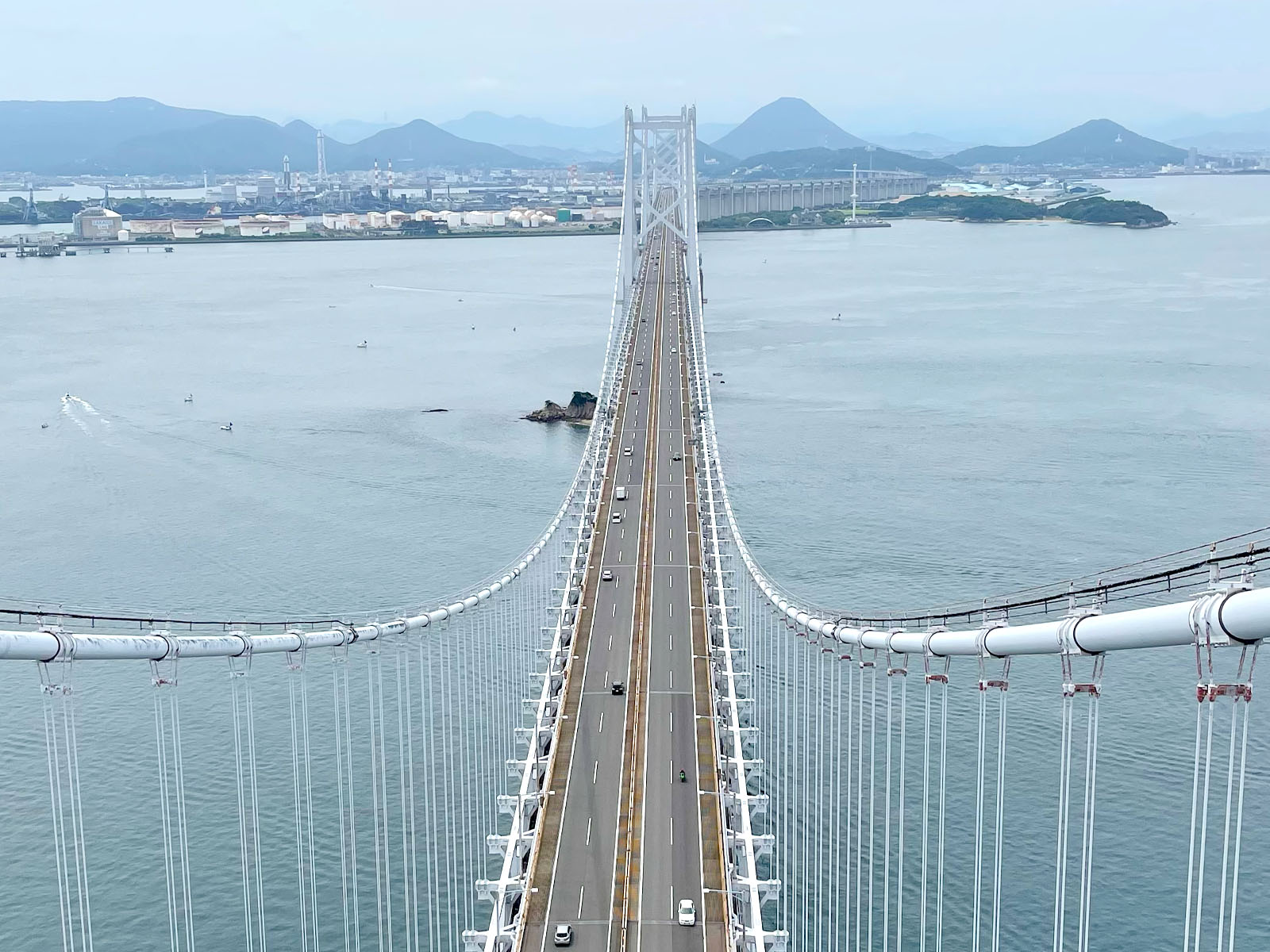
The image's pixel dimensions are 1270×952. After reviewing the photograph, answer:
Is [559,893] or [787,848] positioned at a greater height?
[559,893]

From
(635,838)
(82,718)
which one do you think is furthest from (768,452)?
(635,838)

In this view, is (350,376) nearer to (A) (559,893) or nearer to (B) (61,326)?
(B) (61,326)

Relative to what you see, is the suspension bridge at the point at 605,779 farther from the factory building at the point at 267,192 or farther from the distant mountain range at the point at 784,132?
the distant mountain range at the point at 784,132

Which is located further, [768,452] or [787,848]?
[768,452]

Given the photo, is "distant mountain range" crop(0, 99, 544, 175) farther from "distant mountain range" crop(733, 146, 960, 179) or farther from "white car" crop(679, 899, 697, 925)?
"white car" crop(679, 899, 697, 925)

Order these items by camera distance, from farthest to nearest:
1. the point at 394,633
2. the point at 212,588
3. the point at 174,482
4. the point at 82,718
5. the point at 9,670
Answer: the point at 174,482 < the point at 212,588 < the point at 9,670 < the point at 82,718 < the point at 394,633

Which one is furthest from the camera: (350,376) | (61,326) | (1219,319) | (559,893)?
(61,326)

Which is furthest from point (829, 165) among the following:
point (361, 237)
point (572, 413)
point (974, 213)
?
point (572, 413)
